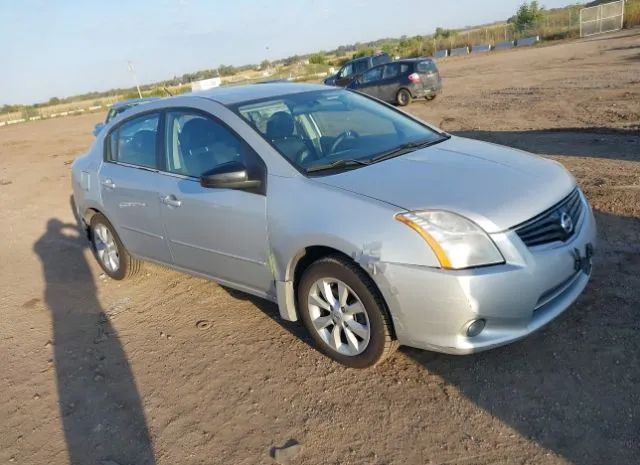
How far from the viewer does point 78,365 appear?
3873mm

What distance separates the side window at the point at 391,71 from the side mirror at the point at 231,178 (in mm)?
15951

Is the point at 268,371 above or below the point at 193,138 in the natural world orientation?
below

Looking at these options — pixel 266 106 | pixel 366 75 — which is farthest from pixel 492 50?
pixel 266 106

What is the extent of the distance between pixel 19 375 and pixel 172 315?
117cm

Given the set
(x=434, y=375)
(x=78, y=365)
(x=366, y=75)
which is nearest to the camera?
(x=434, y=375)

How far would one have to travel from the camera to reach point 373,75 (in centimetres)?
1902

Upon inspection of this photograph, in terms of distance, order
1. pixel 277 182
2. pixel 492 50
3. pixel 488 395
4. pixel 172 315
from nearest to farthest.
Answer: pixel 488 395, pixel 277 182, pixel 172 315, pixel 492 50

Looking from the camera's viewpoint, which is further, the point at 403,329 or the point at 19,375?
the point at 19,375

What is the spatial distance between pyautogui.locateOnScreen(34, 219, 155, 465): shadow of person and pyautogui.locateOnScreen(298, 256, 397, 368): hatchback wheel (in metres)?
1.18

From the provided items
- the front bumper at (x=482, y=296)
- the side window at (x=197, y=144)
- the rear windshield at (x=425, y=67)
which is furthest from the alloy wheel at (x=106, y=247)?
the rear windshield at (x=425, y=67)

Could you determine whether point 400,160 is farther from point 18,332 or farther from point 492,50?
point 492,50

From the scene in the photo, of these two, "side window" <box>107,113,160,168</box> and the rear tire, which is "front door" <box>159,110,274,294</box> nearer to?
"side window" <box>107,113,160,168</box>

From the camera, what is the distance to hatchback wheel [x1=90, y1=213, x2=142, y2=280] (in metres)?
5.11

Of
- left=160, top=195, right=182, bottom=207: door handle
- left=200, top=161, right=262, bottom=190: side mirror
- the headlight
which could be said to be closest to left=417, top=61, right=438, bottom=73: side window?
left=160, top=195, right=182, bottom=207: door handle
